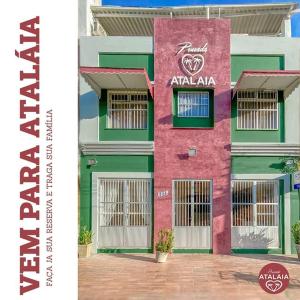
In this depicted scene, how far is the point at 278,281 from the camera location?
31.9 ft

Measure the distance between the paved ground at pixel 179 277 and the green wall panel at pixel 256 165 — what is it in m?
2.88

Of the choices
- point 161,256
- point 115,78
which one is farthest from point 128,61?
point 161,256

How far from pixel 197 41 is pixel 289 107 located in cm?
401

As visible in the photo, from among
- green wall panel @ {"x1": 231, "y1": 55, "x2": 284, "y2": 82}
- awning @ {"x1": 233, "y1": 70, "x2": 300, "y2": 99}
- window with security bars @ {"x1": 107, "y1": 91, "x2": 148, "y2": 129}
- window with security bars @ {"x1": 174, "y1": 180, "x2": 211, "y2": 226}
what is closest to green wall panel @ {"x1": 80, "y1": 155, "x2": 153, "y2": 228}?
window with security bars @ {"x1": 107, "y1": 91, "x2": 148, "y2": 129}

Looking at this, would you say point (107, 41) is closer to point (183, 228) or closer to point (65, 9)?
point (183, 228)

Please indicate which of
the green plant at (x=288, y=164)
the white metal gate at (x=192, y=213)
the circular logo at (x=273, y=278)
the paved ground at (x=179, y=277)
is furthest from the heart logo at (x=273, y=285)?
the green plant at (x=288, y=164)

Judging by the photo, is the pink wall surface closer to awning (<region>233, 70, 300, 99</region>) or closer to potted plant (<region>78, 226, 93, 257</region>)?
awning (<region>233, 70, 300, 99</region>)

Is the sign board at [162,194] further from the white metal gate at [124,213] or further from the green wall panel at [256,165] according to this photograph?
the green wall panel at [256,165]

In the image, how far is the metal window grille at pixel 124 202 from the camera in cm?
1331

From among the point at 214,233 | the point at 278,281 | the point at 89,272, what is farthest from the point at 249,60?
the point at 89,272

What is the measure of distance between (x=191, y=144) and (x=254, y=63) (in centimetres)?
365

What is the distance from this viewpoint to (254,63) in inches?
530

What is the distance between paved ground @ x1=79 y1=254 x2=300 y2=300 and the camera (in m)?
8.81

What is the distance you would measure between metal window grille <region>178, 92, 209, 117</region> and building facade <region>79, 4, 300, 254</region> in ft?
0.12
